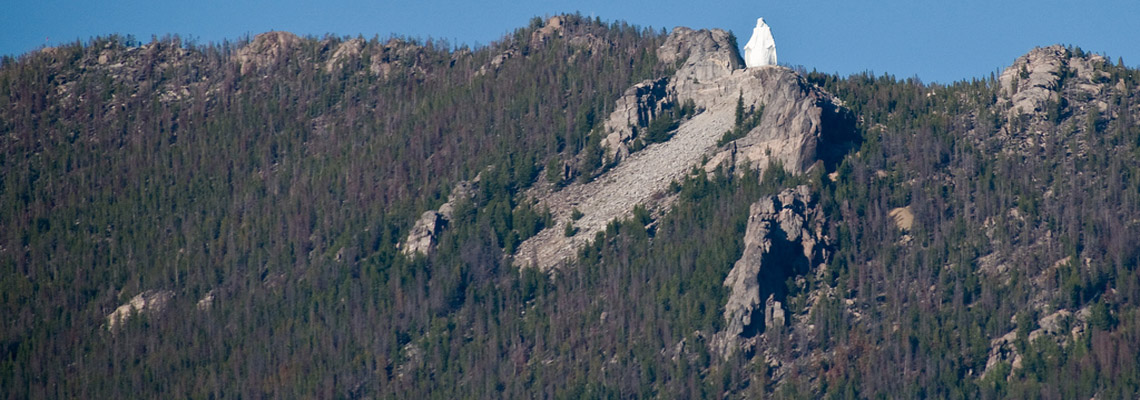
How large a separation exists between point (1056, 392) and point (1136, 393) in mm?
6815

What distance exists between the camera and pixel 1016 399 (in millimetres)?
199750

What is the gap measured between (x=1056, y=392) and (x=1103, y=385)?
160 inches

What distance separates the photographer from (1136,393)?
197m

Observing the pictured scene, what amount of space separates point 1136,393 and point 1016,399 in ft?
33.9

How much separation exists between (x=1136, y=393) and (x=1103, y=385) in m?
2.90

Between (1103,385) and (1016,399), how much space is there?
24.9 feet

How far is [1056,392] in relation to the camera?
652ft

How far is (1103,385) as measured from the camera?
19788cm
